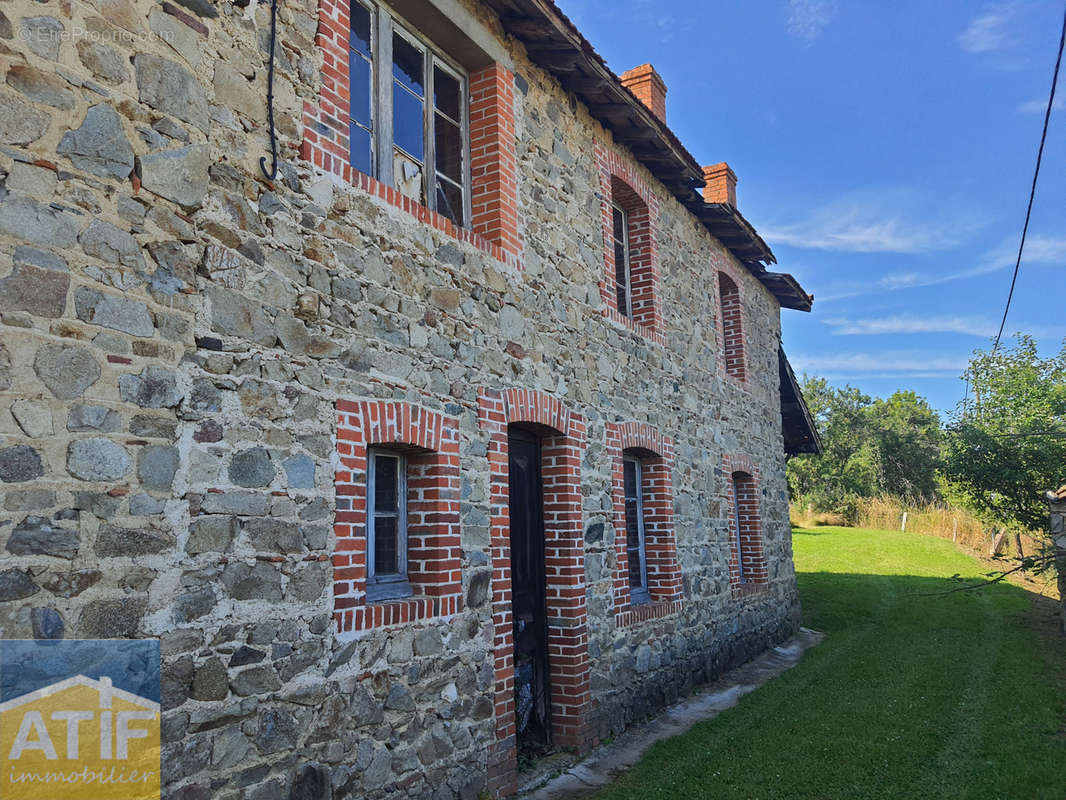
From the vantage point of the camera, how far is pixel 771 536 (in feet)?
38.9

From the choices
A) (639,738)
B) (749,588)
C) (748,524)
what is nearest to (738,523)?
(748,524)

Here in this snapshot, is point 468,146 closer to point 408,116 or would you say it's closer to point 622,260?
point 408,116

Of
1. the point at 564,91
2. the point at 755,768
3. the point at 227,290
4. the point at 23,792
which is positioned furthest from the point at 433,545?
the point at 564,91

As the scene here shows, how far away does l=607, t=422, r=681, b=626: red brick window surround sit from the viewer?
23.9 feet

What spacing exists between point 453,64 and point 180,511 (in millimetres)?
4310

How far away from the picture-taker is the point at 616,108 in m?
7.52

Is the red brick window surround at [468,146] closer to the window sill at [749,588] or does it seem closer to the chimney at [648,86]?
the chimney at [648,86]

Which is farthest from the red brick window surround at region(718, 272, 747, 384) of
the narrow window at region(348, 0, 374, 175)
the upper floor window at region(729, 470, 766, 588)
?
the narrow window at region(348, 0, 374, 175)

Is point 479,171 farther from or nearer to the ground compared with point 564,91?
nearer to the ground

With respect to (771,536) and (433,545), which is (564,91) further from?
(771,536)

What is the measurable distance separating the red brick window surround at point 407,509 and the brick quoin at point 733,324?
291 inches

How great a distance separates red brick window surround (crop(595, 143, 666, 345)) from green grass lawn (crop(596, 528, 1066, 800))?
4095 millimetres

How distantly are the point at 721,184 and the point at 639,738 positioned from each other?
8.96m

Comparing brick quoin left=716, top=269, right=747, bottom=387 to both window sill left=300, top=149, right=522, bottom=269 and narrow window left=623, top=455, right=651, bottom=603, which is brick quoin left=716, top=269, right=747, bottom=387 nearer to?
narrow window left=623, top=455, right=651, bottom=603
